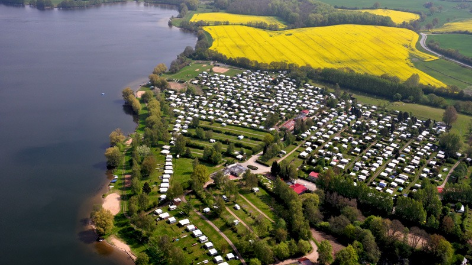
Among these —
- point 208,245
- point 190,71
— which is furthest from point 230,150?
point 190,71

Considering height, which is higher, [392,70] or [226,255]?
[392,70]

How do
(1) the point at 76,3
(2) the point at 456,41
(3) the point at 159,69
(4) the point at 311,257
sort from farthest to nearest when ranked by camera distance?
(1) the point at 76,3
(2) the point at 456,41
(3) the point at 159,69
(4) the point at 311,257

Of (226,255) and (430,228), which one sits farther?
(430,228)

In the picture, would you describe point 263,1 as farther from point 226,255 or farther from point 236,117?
point 226,255

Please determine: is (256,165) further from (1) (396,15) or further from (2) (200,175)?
(1) (396,15)

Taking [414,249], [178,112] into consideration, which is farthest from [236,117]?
[414,249]
